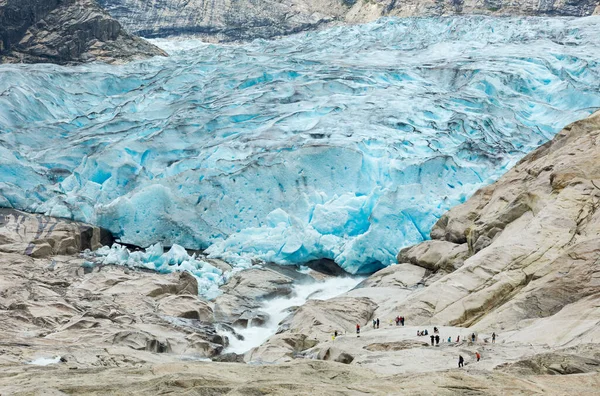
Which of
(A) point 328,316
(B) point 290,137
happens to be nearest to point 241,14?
(B) point 290,137

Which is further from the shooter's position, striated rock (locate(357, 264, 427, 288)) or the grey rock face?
the grey rock face

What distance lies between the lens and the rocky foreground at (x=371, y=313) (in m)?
9.25

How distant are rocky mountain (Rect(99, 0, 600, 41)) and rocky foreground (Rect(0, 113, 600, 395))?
33756mm

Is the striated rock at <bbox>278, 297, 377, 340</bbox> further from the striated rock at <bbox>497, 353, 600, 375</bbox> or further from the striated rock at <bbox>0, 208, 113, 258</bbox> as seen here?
the striated rock at <bbox>0, 208, 113, 258</bbox>

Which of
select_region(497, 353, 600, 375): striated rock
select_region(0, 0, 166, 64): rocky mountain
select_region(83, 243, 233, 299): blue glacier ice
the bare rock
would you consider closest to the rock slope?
select_region(497, 353, 600, 375): striated rock

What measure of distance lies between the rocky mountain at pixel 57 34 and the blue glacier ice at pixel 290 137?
348 centimetres

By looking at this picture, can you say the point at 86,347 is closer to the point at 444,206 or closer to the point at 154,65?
the point at 444,206

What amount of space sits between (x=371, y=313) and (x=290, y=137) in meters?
9.97

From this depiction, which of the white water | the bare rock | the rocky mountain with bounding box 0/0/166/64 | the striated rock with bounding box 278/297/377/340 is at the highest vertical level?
the rocky mountain with bounding box 0/0/166/64

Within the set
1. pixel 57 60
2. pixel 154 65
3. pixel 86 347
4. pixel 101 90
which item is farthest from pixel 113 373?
pixel 57 60

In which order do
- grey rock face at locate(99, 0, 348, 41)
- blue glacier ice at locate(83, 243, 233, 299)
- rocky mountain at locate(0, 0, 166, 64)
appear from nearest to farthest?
blue glacier ice at locate(83, 243, 233, 299)
rocky mountain at locate(0, 0, 166, 64)
grey rock face at locate(99, 0, 348, 41)

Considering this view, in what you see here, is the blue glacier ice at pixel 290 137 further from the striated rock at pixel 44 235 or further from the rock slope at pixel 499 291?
the rock slope at pixel 499 291

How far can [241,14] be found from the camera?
53.2 meters

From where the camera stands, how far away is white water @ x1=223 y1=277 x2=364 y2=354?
15891mm
